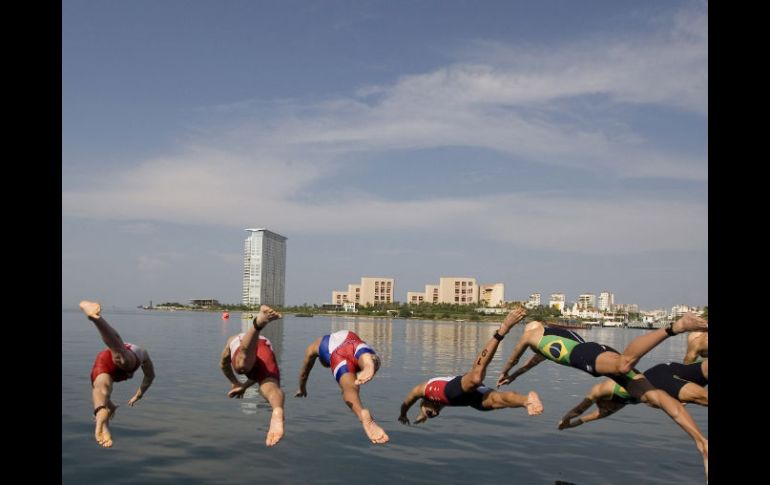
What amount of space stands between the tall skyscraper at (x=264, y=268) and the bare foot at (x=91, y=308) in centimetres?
506

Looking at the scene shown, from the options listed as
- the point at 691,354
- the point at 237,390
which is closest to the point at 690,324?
the point at 691,354

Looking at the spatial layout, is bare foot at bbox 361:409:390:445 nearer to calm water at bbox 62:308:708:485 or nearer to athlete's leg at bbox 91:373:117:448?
athlete's leg at bbox 91:373:117:448

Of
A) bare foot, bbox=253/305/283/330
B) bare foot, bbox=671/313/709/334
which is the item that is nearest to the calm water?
bare foot, bbox=253/305/283/330

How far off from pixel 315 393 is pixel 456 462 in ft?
47.4

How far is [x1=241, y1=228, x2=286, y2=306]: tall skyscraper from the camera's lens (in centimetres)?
1410

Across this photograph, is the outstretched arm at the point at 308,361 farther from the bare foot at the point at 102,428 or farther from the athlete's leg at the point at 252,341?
the bare foot at the point at 102,428

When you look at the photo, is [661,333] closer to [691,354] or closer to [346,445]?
[691,354]

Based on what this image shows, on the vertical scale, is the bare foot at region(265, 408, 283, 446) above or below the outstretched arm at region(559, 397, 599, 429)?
above

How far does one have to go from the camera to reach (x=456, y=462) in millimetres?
19422

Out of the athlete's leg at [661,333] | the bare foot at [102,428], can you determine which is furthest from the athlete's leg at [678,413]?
the bare foot at [102,428]

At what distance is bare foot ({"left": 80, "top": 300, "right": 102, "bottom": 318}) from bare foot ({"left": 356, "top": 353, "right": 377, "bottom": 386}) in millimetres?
4022

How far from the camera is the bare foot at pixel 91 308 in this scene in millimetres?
8594

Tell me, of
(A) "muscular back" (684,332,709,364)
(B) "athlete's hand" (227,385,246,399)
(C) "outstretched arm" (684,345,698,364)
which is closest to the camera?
(B) "athlete's hand" (227,385,246,399)
